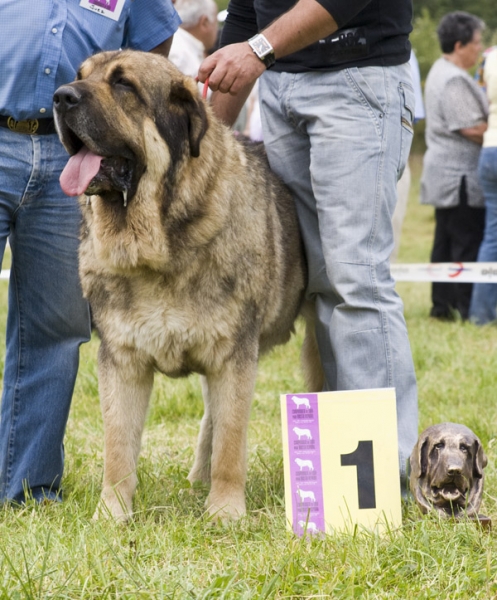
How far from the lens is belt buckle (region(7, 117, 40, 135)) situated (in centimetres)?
313

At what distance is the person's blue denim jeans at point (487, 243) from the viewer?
303 inches

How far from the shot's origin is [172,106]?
3061 millimetres

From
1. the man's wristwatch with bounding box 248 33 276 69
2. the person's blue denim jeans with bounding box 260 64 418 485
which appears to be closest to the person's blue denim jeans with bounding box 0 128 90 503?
the man's wristwatch with bounding box 248 33 276 69

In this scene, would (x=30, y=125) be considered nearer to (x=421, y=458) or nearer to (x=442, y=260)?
(x=421, y=458)

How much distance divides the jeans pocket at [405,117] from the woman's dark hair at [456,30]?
5349mm

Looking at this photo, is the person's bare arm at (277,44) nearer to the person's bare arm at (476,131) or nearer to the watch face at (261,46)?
the watch face at (261,46)

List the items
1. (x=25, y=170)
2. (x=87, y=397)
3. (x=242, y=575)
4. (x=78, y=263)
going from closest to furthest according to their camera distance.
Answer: (x=242, y=575) → (x=25, y=170) → (x=78, y=263) → (x=87, y=397)

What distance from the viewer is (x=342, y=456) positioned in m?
2.95

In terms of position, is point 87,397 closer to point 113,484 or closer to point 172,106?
point 113,484

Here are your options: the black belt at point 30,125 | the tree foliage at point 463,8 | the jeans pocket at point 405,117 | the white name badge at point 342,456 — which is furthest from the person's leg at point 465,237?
the tree foliage at point 463,8

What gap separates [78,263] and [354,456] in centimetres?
131

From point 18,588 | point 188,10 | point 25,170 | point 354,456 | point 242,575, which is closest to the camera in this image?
point 18,588

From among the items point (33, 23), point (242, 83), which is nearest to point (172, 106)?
point (242, 83)

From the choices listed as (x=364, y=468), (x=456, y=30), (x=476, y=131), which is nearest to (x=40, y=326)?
(x=364, y=468)
